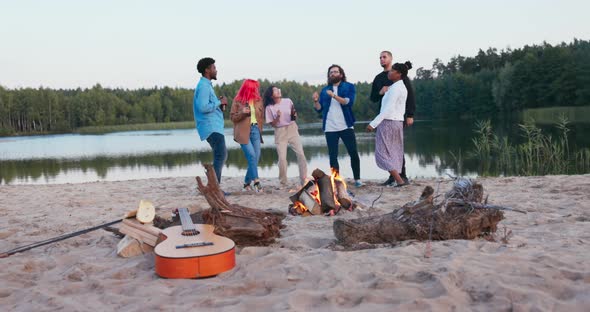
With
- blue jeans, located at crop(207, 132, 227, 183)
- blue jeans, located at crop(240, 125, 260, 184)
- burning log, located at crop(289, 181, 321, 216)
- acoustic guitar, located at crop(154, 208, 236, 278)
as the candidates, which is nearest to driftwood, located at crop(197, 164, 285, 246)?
acoustic guitar, located at crop(154, 208, 236, 278)

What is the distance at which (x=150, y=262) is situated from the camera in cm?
385

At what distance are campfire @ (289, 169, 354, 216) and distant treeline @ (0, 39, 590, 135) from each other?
165 feet

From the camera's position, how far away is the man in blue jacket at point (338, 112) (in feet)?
26.3

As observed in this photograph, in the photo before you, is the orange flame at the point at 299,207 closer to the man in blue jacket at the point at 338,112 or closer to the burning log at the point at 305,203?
the burning log at the point at 305,203

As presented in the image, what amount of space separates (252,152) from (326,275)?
4.77m

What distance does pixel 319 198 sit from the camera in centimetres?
576

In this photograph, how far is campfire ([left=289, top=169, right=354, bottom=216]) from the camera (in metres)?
5.73

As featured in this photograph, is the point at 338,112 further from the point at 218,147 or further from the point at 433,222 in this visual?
the point at 433,222

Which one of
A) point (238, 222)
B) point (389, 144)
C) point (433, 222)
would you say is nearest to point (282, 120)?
point (389, 144)

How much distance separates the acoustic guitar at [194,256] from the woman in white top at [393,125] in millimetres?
4299

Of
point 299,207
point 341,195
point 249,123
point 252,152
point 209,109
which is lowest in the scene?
point 299,207

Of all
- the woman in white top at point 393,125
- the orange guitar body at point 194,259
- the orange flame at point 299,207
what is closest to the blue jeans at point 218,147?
the orange flame at point 299,207

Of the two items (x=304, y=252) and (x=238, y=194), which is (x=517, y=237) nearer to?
(x=304, y=252)

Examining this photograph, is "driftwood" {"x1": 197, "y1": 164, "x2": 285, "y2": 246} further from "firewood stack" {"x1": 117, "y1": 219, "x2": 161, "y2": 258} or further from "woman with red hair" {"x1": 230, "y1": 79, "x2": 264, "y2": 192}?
"woman with red hair" {"x1": 230, "y1": 79, "x2": 264, "y2": 192}
